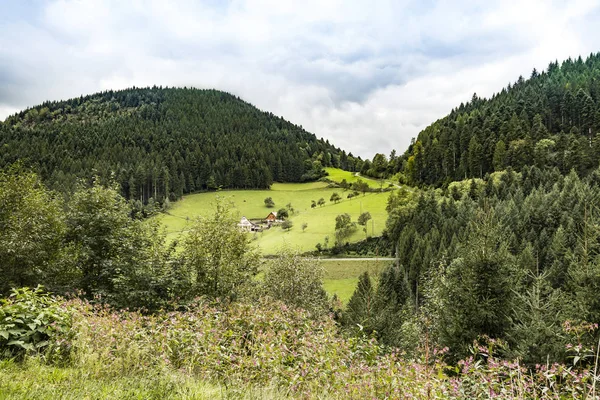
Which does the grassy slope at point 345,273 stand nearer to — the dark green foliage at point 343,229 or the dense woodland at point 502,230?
the dense woodland at point 502,230

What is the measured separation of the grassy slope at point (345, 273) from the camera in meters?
54.4

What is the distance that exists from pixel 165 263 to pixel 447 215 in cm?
6519

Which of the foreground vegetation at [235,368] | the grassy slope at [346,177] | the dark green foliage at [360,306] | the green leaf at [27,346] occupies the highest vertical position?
the grassy slope at [346,177]

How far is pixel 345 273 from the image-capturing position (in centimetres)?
6088

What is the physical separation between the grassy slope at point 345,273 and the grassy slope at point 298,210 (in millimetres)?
8727

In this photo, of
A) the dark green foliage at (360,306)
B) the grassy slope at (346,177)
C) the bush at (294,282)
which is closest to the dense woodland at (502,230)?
the dark green foliage at (360,306)

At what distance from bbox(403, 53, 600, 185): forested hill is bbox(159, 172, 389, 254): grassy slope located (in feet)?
86.1

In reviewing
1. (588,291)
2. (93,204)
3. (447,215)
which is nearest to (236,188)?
(447,215)

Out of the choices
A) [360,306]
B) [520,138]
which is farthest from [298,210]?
[360,306]

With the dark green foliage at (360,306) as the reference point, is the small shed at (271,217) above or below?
above

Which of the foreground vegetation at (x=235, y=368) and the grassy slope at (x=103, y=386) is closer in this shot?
the grassy slope at (x=103, y=386)

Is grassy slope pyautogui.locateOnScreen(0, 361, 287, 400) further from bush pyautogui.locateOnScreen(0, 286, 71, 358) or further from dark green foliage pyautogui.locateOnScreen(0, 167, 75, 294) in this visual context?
dark green foliage pyautogui.locateOnScreen(0, 167, 75, 294)

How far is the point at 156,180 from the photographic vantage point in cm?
11706

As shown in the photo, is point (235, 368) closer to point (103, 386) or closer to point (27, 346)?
point (103, 386)
